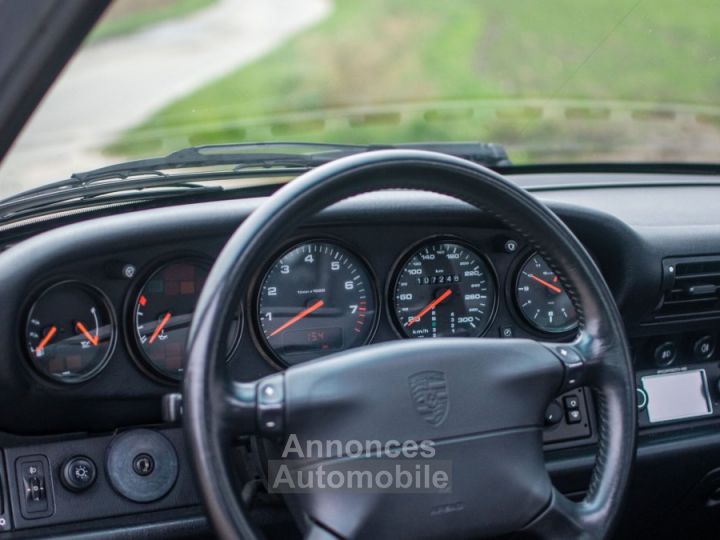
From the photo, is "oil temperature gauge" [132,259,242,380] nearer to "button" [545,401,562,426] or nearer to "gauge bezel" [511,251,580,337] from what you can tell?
"gauge bezel" [511,251,580,337]

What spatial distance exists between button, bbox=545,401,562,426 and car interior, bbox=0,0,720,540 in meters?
0.04

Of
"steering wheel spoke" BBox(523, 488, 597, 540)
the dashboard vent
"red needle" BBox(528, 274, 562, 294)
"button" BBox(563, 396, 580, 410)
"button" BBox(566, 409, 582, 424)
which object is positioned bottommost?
"steering wheel spoke" BBox(523, 488, 597, 540)

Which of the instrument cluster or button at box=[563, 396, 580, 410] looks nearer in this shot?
the instrument cluster

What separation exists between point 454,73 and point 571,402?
21.6 feet

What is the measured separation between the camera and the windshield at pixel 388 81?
3.62 metres

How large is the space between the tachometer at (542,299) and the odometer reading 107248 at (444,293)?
108 mm

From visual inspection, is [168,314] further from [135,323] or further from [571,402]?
[571,402]

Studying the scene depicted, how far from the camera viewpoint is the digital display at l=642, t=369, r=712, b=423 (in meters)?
3.14

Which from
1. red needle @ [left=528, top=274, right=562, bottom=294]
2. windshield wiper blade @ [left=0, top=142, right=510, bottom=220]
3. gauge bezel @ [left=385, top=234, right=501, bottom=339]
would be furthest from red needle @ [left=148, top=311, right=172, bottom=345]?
red needle @ [left=528, top=274, right=562, bottom=294]

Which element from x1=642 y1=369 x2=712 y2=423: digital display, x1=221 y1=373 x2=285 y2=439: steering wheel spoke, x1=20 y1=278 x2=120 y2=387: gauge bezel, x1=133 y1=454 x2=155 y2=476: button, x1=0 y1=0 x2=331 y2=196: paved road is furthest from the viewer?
x1=0 y1=0 x2=331 y2=196: paved road

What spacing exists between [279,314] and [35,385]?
0.67 metres

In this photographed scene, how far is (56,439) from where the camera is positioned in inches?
104

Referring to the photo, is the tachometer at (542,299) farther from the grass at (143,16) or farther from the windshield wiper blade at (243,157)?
the grass at (143,16)

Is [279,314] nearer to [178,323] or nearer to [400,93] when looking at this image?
[178,323]
